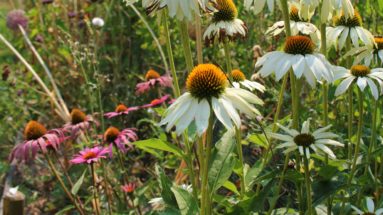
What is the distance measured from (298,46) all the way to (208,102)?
0.24 metres

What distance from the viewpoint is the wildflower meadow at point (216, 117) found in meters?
1.11

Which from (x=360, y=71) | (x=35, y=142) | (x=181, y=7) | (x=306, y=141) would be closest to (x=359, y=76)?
(x=360, y=71)

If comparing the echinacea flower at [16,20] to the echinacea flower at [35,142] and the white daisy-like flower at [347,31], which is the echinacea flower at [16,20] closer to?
the echinacea flower at [35,142]

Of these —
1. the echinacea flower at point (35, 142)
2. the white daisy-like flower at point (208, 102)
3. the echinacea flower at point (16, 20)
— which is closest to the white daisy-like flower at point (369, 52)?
the white daisy-like flower at point (208, 102)

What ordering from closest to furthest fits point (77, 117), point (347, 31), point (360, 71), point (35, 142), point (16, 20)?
point (360, 71) → point (347, 31) → point (35, 142) → point (77, 117) → point (16, 20)

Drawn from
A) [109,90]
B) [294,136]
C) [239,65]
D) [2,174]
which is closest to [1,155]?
[2,174]

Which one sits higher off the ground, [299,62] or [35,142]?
[299,62]

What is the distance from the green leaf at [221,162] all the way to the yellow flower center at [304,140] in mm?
142

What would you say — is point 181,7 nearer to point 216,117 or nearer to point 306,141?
point 306,141

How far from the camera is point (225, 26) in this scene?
1412 mm

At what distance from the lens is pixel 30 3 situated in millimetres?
3910

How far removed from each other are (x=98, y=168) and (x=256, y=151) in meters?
0.64

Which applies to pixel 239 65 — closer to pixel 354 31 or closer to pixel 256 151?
pixel 256 151

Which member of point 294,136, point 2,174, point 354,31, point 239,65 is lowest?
point 2,174
